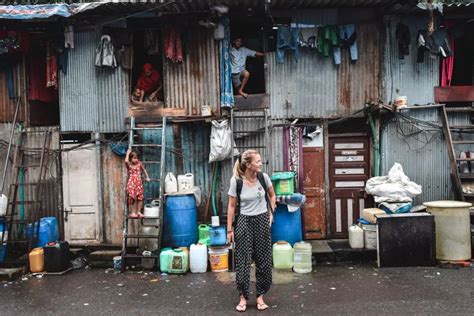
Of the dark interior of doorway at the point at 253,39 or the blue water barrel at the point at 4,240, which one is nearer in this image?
the blue water barrel at the point at 4,240

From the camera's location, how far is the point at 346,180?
994cm

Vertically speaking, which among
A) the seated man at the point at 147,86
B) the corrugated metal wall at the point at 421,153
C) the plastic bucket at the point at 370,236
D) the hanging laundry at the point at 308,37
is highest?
the hanging laundry at the point at 308,37

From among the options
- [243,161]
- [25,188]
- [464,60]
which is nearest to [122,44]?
[25,188]

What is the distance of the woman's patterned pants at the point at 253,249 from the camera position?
19.5 feet

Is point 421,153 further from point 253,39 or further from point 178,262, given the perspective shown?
point 178,262

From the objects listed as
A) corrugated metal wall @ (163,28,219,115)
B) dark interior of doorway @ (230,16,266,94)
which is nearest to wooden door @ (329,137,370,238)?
dark interior of doorway @ (230,16,266,94)

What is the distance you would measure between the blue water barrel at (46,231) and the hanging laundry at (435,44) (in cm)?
890

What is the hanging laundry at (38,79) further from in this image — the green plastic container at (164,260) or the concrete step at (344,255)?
the concrete step at (344,255)

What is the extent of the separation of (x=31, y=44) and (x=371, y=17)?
25.8 feet

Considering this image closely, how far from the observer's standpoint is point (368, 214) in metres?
8.98

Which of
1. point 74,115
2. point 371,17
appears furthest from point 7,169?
point 371,17

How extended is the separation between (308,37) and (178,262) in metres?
5.62

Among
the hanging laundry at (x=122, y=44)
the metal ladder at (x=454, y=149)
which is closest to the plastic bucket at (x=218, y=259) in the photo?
the hanging laundry at (x=122, y=44)

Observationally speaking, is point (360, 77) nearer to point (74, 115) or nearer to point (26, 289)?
point (74, 115)
